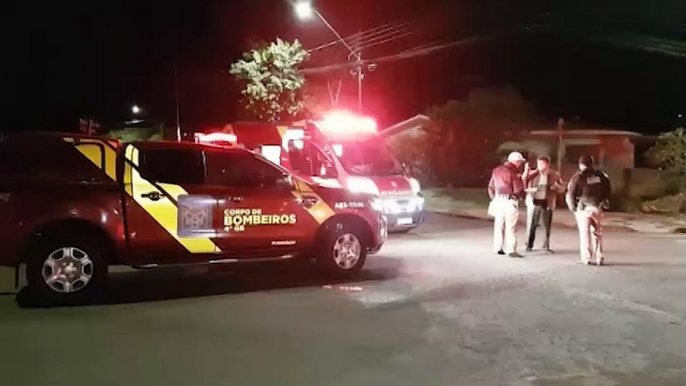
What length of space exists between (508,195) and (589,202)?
4.36 feet

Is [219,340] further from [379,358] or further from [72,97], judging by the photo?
[72,97]

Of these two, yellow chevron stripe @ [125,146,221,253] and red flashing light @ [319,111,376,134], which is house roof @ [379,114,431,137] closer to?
red flashing light @ [319,111,376,134]

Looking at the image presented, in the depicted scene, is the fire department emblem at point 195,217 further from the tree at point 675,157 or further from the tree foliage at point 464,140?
the tree foliage at point 464,140

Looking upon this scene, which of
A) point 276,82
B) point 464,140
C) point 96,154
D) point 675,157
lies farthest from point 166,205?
point 464,140

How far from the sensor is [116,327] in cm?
807

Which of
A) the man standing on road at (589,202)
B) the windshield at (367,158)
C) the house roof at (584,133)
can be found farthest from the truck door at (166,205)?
the house roof at (584,133)

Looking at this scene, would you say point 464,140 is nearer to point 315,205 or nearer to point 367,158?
point 367,158

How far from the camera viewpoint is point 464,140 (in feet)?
123

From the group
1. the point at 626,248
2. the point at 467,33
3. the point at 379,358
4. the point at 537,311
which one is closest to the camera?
the point at 379,358

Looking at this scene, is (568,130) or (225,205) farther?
(568,130)

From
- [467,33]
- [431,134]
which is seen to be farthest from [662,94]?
[467,33]

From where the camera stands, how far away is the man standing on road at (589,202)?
12352mm

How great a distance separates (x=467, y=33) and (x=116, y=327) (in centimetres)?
2204

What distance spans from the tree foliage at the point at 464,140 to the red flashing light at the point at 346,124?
20.1 metres
